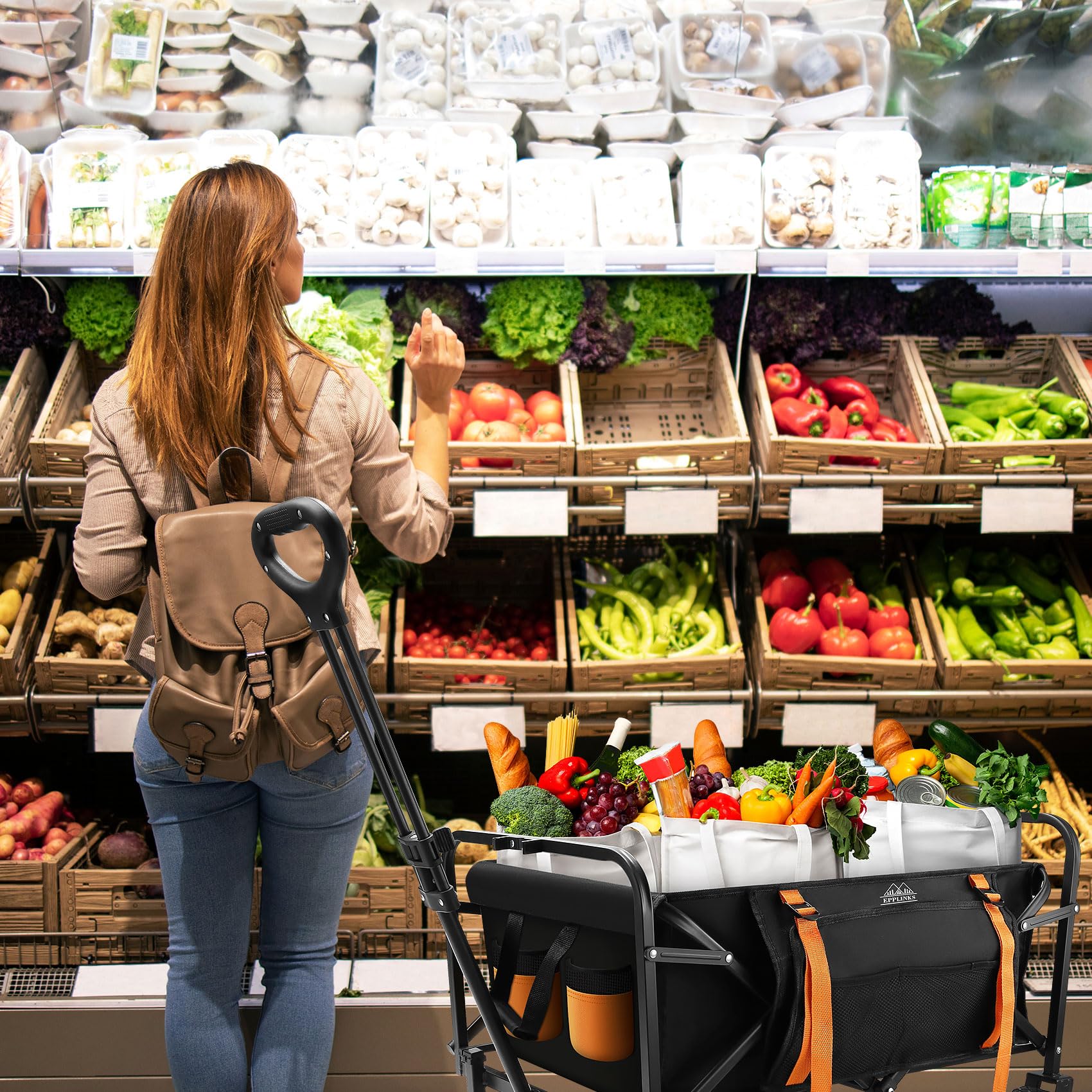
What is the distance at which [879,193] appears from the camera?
3.07 m

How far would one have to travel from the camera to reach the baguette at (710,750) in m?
2.09

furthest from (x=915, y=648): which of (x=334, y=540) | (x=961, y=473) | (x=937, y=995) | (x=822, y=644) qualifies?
(x=334, y=540)

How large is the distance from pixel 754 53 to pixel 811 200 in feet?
1.79

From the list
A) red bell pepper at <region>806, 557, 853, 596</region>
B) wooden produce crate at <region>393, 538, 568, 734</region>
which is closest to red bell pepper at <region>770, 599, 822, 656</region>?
red bell pepper at <region>806, 557, 853, 596</region>

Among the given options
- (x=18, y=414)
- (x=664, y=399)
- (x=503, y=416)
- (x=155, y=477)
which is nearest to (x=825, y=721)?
(x=664, y=399)

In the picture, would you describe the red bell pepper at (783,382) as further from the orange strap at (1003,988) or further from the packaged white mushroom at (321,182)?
the orange strap at (1003,988)

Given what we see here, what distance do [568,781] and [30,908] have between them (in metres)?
1.69

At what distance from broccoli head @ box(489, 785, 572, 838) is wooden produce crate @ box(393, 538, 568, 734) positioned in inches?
45.8

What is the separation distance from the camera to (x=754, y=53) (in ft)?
10.8

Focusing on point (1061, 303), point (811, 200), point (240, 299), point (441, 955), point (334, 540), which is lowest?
point (441, 955)

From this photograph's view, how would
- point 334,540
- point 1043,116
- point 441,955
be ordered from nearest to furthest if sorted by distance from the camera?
1. point 334,540
2. point 441,955
3. point 1043,116

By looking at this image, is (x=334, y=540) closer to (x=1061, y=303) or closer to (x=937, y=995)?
(x=937, y=995)

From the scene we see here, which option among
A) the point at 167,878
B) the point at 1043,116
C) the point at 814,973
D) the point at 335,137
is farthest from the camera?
the point at 1043,116

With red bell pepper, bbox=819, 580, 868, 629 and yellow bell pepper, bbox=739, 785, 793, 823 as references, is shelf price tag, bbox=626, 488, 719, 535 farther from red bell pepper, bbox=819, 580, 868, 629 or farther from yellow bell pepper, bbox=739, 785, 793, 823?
yellow bell pepper, bbox=739, 785, 793, 823
